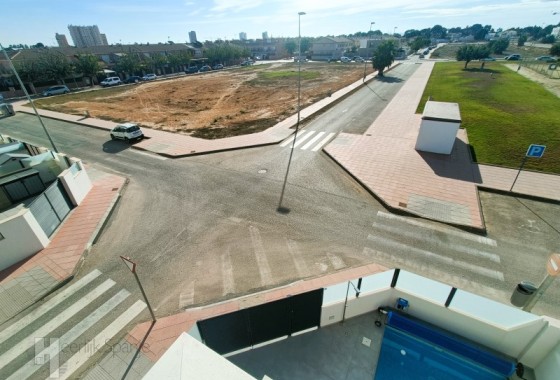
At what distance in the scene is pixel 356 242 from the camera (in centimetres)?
1215

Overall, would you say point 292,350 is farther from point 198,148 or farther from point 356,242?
point 198,148

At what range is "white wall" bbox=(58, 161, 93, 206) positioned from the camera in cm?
1453

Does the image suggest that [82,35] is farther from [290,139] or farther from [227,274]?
[227,274]

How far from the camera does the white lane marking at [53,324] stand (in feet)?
26.9

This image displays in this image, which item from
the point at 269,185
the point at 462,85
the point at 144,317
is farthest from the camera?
the point at 462,85

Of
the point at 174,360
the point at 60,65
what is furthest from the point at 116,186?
the point at 60,65

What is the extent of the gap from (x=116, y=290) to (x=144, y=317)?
196 cm

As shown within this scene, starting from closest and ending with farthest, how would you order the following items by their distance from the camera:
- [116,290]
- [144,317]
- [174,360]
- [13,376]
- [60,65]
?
[174,360]
[13,376]
[144,317]
[116,290]
[60,65]

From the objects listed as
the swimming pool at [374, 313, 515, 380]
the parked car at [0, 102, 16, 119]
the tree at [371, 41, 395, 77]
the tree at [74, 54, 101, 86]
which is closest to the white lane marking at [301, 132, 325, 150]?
the swimming pool at [374, 313, 515, 380]

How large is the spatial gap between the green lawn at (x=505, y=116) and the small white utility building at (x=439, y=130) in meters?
2.37

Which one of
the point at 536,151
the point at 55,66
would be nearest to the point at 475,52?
the point at 536,151

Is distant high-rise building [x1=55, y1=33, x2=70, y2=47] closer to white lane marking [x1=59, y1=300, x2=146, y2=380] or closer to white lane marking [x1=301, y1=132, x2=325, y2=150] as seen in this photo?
white lane marking [x1=301, y1=132, x2=325, y2=150]

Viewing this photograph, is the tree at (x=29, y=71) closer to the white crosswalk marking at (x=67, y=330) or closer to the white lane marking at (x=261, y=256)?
the white crosswalk marking at (x=67, y=330)

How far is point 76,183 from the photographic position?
610 inches
